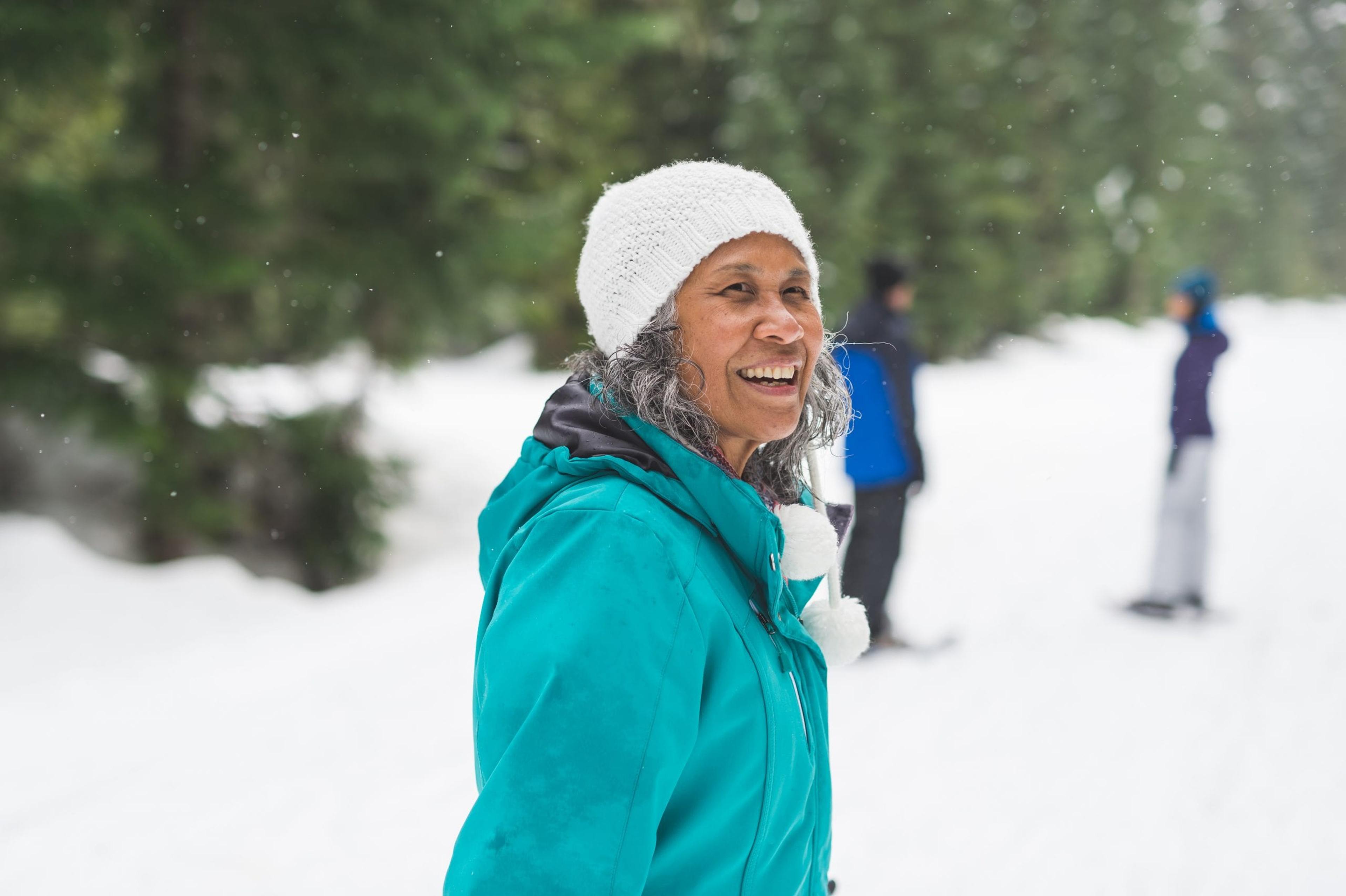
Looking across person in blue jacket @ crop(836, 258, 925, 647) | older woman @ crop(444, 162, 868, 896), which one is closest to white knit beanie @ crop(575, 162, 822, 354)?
older woman @ crop(444, 162, 868, 896)

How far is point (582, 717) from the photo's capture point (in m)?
1.00

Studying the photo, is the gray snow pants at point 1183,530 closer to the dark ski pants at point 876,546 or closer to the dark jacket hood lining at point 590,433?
the dark ski pants at point 876,546

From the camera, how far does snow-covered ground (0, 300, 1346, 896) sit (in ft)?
11.0

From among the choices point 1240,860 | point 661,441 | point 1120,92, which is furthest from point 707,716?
point 1120,92

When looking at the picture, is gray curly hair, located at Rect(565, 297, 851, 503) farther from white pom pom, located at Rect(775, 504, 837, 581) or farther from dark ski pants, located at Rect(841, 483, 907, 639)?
dark ski pants, located at Rect(841, 483, 907, 639)

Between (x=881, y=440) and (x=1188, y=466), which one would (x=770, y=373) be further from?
(x=1188, y=466)

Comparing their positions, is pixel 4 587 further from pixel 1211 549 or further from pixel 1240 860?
pixel 1211 549

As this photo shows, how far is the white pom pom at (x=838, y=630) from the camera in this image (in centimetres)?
158

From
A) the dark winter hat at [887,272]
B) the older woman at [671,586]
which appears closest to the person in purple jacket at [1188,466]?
the dark winter hat at [887,272]

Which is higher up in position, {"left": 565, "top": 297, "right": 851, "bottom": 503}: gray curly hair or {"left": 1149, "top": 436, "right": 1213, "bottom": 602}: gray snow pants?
{"left": 1149, "top": 436, "right": 1213, "bottom": 602}: gray snow pants

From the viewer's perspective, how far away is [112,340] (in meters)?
6.62

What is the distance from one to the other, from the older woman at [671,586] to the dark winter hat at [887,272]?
3414mm

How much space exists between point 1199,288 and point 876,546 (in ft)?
8.39

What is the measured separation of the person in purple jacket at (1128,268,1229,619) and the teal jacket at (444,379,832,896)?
5.16 meters
